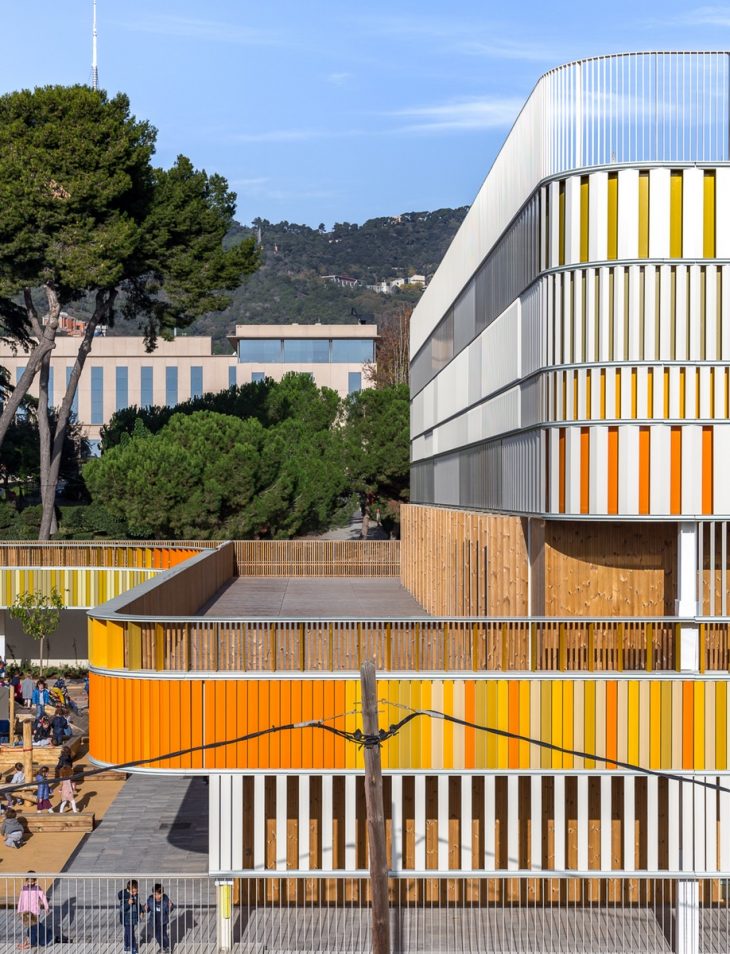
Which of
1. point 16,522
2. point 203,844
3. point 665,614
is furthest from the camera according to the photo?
point 16,522

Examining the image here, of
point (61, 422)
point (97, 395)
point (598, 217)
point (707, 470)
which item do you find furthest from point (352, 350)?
point (707, 470)

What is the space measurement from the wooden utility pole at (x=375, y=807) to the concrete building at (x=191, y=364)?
87.5m

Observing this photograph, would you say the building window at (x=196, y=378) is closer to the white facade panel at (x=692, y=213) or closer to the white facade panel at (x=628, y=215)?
the white facade panel at (x=628, y=215)

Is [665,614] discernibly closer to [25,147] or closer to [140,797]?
[140,797]

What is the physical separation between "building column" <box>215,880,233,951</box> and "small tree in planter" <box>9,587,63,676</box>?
20196mm

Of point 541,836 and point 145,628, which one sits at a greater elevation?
point 145,628

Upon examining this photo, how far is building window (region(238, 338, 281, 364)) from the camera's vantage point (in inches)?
3888

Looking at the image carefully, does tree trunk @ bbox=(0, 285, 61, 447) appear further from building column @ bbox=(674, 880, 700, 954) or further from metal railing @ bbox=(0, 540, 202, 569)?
building column @ bbox=(674, 880, 700, 954)

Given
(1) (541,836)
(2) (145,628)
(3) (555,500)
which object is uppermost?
(3) (555,500)

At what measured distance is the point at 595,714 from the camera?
48.9ft

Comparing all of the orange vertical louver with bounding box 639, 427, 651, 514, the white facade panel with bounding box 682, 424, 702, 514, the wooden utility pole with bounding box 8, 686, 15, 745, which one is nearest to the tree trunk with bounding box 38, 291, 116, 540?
the wooden utility pole with bounding box 8, 686, 15, 745

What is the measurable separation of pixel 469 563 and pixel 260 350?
77.8 meters

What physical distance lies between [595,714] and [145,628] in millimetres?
5308

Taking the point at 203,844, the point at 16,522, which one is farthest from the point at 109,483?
the point at 203,844
